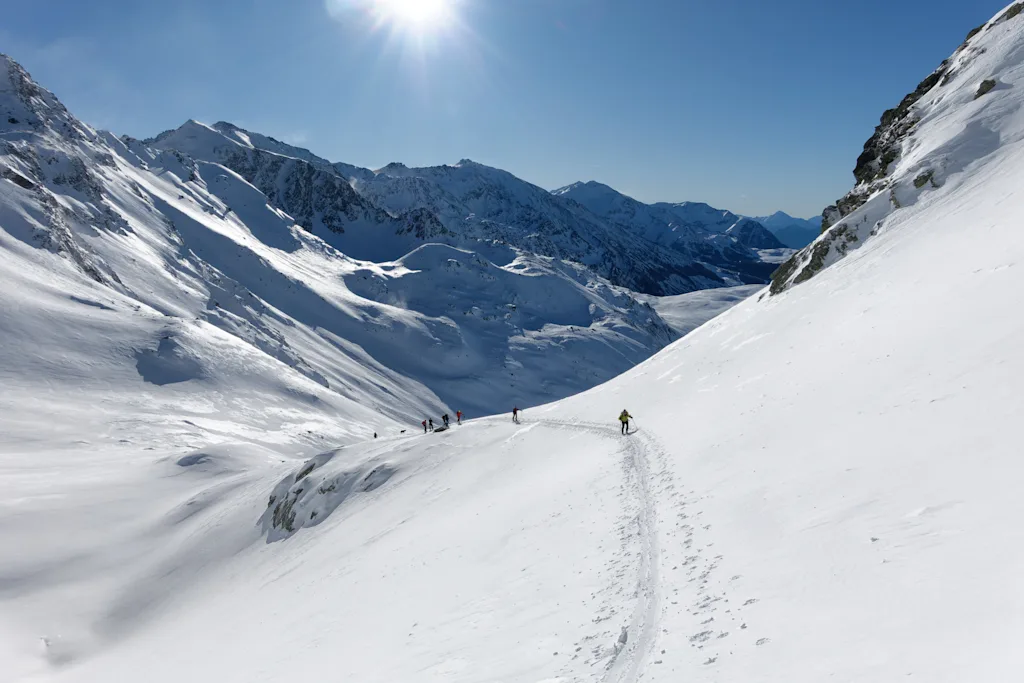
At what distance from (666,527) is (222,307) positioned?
134 meters

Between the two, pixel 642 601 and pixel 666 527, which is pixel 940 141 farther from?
pixel 642 601

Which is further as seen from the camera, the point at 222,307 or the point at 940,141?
the point at 222,307

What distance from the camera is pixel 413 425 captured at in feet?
381

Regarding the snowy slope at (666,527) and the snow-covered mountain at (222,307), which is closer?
the snowy slope at (666,527)

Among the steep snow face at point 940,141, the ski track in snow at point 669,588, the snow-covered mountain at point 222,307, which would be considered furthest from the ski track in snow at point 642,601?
the snow-covered mountain at point 222,307

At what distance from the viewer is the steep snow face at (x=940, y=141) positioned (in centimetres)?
4138

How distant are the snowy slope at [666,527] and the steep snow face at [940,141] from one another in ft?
2.31

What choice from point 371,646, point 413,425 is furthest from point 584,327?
point 371,646

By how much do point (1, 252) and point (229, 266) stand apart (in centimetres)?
6619

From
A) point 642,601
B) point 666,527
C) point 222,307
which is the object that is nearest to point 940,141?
point 666,527

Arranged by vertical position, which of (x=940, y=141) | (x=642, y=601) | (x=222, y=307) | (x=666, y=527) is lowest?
(x=642, y=601)

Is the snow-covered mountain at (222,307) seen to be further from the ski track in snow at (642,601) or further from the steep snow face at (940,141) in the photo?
the ski track in snow at (642,601)

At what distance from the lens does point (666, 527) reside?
17.5 m

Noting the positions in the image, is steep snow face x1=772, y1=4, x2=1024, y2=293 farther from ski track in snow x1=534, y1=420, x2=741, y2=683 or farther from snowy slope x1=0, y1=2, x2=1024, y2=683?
ski track in snow x1=534, y1=420, x2=741, y2=683
